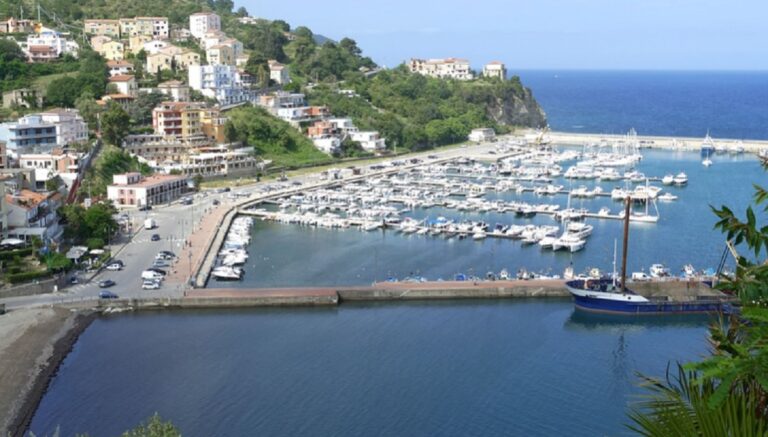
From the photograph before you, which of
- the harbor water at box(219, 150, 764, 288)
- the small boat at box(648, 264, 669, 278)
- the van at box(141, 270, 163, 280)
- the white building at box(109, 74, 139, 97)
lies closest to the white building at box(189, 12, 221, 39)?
the white building at box(109, 74, 139, 97)

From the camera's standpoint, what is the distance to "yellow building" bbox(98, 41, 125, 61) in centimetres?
4200

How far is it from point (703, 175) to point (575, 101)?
183 ft

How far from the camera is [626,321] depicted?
16859mm

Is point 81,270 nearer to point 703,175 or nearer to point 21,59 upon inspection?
point 21,59

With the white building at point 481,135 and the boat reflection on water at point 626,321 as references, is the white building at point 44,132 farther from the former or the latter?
the white building at point 481,135

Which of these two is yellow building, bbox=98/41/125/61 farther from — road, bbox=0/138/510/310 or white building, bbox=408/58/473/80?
white building, bbox=408/58/473/80


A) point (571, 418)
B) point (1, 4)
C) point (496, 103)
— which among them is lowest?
point (571, 418)

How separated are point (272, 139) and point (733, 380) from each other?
36264mm

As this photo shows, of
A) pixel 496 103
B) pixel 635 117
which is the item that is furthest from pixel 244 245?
pixel 635 117

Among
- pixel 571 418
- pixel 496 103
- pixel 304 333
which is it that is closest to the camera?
pixel 571 418

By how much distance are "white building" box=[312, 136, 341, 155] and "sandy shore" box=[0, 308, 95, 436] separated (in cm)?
2330

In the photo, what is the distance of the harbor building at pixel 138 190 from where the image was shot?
87.7 ft

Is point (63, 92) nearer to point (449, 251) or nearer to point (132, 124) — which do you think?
point (132, 124)

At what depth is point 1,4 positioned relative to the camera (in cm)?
4512
